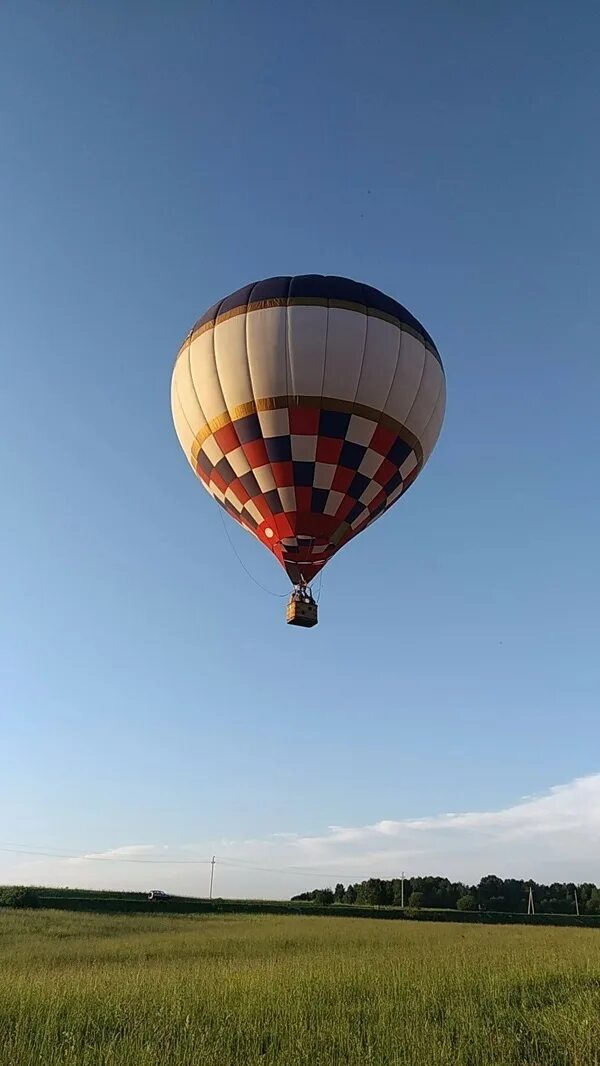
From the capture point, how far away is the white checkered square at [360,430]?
18750mm

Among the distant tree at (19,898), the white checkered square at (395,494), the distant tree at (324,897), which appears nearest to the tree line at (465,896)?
the distant tree at (324,897)

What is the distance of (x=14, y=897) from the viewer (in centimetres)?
4297

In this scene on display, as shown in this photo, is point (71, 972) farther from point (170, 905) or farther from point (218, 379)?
point (170, 905)

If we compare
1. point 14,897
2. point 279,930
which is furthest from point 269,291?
point 14,897

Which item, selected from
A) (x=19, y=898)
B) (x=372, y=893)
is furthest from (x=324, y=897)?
(x=19, y=898)

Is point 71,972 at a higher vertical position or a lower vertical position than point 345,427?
lower

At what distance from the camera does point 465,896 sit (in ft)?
283

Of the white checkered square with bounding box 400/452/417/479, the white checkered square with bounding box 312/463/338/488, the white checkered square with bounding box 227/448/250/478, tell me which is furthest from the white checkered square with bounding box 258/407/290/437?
the white checkered square with bounding box 400/452/417/479

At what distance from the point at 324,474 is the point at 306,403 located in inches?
69.1

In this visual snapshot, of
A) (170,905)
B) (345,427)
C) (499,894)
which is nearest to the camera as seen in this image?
(345,427)

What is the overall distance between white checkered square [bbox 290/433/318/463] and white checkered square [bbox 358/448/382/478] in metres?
1.29

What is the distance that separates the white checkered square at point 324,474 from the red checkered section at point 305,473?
24 mm

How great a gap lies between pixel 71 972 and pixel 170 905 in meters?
38.6

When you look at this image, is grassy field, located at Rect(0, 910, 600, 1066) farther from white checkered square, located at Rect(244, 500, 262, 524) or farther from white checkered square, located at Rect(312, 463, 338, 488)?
white checkered square, located at Rect(312, 463, 338, 488)
